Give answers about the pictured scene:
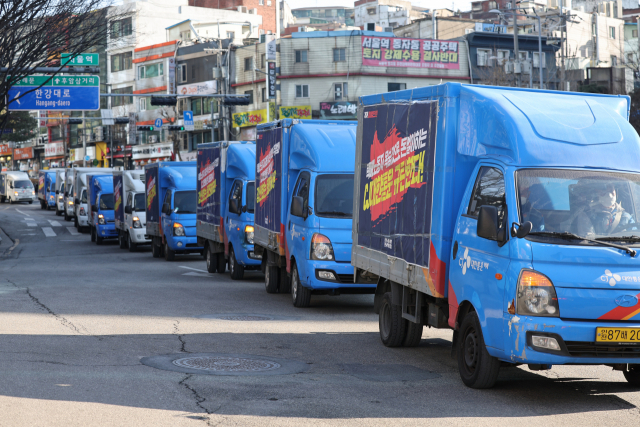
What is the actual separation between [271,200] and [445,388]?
7.89 meters

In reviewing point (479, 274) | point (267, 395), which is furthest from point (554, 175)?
point (267, 395)

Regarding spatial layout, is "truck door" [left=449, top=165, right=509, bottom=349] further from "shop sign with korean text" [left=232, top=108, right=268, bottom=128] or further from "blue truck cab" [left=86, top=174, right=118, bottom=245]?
"shop sign with korean text" [left=232, top=108, right=268, bottom=128]

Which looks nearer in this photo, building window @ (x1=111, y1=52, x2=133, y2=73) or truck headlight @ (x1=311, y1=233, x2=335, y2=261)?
truck headlight @ (x1=311, y1=233, x2=335, y2=261)

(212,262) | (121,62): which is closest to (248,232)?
(212,262)

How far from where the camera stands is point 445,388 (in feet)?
25.5

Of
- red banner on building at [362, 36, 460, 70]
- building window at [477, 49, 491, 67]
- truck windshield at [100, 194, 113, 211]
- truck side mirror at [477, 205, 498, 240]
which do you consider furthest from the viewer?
building window at [477, 49, 491, 67]

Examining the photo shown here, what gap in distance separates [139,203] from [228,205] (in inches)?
436

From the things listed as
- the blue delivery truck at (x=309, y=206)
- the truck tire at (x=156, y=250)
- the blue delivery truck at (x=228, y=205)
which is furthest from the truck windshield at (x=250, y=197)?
the truck tire at (x=156, y=250)

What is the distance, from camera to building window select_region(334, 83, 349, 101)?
211 ft

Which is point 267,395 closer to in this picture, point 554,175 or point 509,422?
point 509,422

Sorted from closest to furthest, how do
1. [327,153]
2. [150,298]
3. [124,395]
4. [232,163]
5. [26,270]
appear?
1. [124,395]
2. [327,153]
3. [150,298]
4. [232,163]
5. [26,270]

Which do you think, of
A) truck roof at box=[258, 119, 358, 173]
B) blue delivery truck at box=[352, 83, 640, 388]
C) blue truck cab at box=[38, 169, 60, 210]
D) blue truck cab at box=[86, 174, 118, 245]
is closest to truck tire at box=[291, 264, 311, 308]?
truck roof at box=[258, 119, 358, 173]

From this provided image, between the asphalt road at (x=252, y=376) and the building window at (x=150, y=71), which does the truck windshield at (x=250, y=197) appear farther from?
the building window at (x=150, y=71)

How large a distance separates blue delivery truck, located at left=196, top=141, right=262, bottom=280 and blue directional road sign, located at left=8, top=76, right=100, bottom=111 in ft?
44.9
